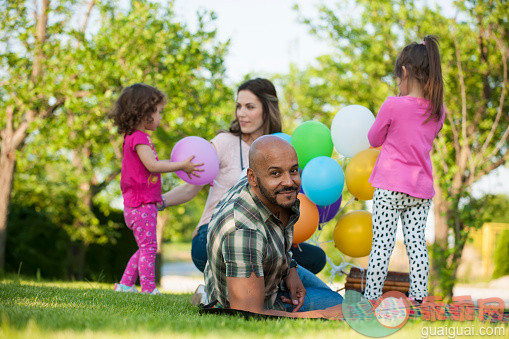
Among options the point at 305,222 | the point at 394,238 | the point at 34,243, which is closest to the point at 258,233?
the point at 305,222

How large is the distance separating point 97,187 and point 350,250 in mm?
7931

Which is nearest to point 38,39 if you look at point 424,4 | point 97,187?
point 97,187

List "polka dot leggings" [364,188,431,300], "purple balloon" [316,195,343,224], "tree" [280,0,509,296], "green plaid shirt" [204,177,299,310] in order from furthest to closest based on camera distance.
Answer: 1. "tree" [280,0,509,296]
2. "purple balloon" [316,195,343,224]
3. "polka dot leggings" [364,188,431,300]
4. "green plaid shirt" [204,177,299,310]

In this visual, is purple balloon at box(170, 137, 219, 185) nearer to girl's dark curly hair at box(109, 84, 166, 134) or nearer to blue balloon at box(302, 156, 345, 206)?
girl's dark curly hair at box(109, 84, 166, 134)

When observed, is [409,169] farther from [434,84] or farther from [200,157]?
[200,157]

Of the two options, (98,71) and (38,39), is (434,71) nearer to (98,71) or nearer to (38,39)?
(98,71)

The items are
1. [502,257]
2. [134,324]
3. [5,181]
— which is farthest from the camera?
[502,257]

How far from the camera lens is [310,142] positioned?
12.2 ft

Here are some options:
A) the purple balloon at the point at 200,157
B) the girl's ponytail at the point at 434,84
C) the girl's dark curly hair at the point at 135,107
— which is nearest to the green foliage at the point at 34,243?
the girl's dark curly hair at the point at 135,107

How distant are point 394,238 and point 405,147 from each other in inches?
24.0

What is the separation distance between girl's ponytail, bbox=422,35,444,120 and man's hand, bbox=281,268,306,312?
1.47 meters

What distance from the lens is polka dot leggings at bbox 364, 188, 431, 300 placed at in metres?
3.18

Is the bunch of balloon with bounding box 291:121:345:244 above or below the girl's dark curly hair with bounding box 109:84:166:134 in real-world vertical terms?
below

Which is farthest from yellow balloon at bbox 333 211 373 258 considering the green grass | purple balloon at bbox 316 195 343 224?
the green grass
